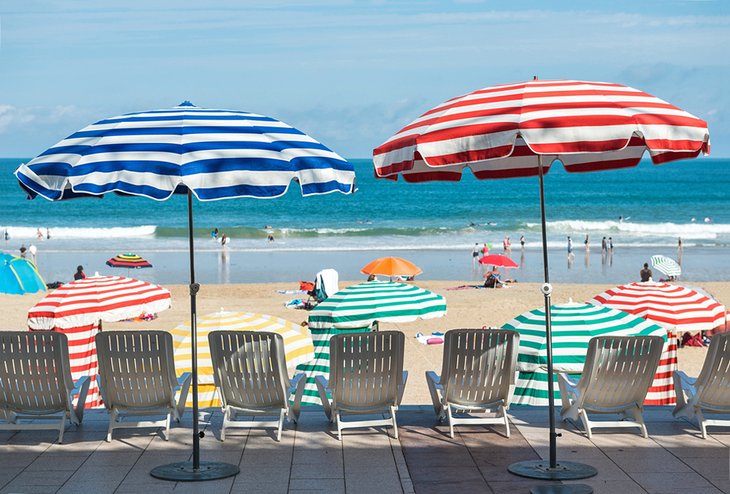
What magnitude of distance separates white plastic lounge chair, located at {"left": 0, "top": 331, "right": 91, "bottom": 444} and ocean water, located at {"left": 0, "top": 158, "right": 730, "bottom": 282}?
2175cm

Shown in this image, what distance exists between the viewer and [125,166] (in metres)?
5.13

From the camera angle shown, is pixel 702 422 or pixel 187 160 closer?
pixel 187 160

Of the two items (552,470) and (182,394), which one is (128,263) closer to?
(182,394)

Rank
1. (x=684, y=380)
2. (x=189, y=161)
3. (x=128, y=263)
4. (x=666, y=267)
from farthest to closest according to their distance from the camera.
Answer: (x=128, y=263) < (x=666, y=267) < (x=684, y=380) < (x=189, y=161)

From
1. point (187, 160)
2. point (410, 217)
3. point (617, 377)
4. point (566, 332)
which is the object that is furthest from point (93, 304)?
point (410, 217)

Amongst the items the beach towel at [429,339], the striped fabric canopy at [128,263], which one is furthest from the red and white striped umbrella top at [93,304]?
the striped fabric canopy at [128,263]

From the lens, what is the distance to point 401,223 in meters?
56.5

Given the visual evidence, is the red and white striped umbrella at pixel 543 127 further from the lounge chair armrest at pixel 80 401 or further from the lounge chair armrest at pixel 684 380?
the lounge chair armrest at pixel 80 401

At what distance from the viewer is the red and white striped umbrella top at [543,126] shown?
4.95 metres

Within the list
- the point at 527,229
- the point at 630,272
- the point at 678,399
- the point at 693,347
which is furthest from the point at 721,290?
the point at 527,229

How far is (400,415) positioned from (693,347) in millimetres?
9915

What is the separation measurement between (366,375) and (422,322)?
12232mm

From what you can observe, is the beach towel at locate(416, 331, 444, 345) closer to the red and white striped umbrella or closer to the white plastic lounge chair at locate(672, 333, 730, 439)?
the white plastic lounge chair at locate(672, 333, 730, 439)

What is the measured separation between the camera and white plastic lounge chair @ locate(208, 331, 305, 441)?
21.8 ft
